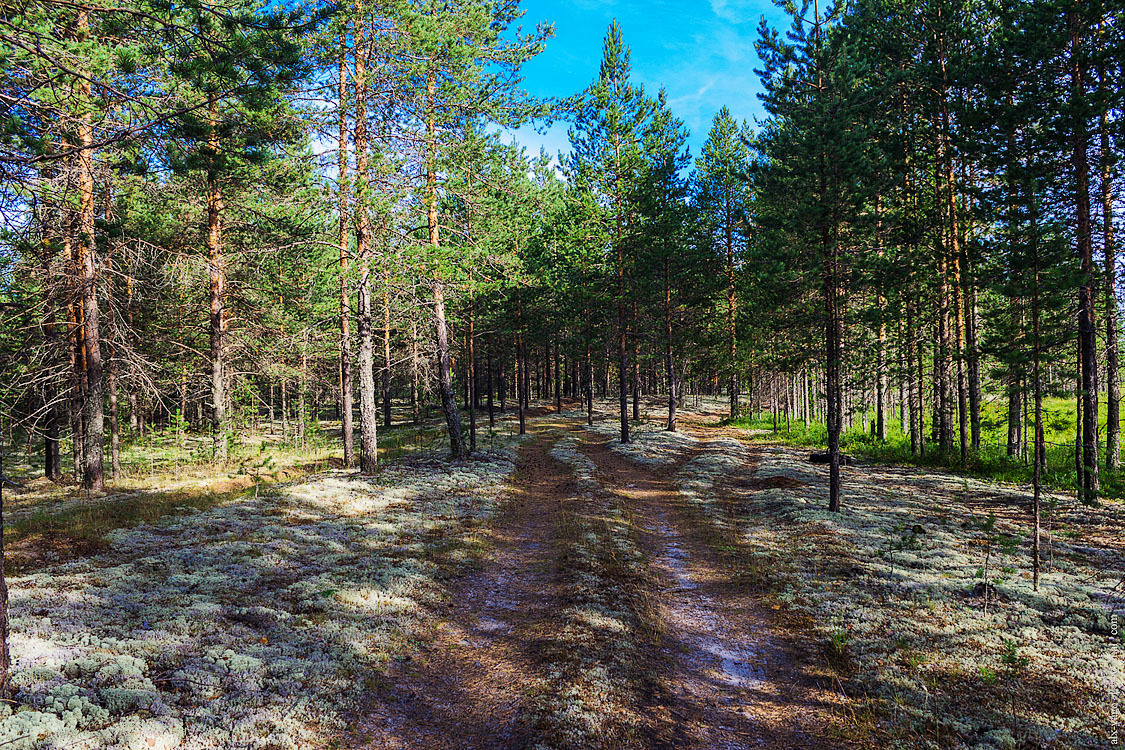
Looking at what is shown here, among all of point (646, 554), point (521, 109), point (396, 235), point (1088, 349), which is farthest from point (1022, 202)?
point (396, 235)

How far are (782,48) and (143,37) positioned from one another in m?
15.2

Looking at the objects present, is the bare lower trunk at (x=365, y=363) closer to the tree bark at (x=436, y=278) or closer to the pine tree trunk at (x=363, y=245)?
the pine tree trunk at (x=363, y=245)

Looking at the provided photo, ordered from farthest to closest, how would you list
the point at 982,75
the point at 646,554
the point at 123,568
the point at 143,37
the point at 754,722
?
the point at 982,75 → the point at 646,554 → the point at 123,568 → the point at 143,37 → the point at 754,722

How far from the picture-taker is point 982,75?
14.3 metres

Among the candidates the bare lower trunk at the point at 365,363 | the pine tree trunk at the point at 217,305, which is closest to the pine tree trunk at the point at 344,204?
the bare lower trunk at the point at 365,363

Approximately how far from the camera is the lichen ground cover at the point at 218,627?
4.88 metres

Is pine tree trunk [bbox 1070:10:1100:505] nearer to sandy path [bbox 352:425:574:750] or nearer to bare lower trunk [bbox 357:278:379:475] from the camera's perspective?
sandy path [bbox 352:425:574:750]

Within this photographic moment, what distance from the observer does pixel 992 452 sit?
19.8 meters

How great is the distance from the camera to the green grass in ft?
49.1

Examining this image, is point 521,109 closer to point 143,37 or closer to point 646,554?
point 143,37

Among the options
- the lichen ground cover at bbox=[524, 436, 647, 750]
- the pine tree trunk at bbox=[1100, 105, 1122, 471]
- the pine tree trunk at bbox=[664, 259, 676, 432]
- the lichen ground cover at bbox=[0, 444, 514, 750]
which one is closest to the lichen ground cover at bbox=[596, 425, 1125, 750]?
the lichen ground cover at bbox=[524, 436, 647, 750]

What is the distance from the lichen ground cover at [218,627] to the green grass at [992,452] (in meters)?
12.1

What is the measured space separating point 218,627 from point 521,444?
2122 cm

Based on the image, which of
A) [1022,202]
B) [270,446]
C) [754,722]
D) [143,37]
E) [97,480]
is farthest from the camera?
[270,446]
